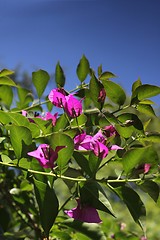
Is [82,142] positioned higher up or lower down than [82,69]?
lower down

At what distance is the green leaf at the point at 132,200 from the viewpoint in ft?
1.61

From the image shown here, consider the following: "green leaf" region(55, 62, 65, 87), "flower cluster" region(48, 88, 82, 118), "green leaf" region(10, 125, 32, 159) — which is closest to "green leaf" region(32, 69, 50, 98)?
"green leaf" region(55, 62, 65, 87)

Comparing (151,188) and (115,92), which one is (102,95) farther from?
(151,188)

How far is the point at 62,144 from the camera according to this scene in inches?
17.6

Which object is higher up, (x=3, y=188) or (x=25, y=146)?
(x=25, y=146)

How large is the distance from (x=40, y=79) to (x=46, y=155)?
29 centimetres

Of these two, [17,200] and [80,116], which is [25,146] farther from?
[17,200]

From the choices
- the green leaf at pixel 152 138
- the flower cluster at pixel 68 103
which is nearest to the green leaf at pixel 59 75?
the flower cluster at pixel 68 103

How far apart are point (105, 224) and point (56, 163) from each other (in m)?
0.40

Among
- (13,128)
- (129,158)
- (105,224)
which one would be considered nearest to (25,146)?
(13,128)

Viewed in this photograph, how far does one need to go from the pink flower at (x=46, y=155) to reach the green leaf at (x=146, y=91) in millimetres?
164

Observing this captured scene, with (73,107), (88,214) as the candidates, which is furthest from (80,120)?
(88,214)

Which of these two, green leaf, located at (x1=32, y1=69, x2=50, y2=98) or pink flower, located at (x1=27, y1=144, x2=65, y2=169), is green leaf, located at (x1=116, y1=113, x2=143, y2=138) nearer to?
pink flower, located at (x1=27, y1=144, x2=65, y2=169)

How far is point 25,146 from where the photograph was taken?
1.57 feet
